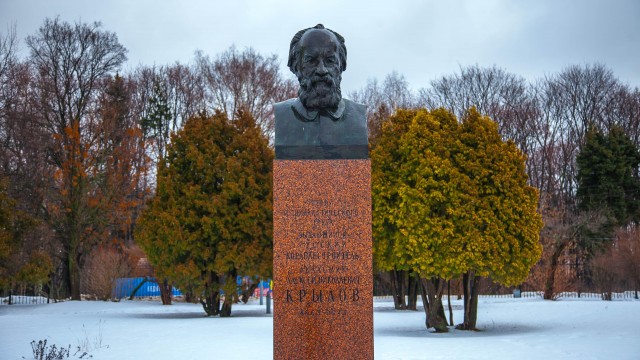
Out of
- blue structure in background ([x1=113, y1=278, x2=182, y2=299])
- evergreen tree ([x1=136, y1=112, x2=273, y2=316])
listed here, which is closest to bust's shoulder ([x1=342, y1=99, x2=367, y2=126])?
evergreen tree ([x1=136, y1=112, x2=273, y2=316])

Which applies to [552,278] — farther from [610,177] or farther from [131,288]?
[131,288]

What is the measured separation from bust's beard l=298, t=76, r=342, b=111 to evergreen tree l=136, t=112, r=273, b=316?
1245 centimetres

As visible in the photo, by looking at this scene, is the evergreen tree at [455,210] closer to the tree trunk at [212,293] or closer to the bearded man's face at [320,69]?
the tree trunk at [212,293]

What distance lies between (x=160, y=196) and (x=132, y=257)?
10.3m

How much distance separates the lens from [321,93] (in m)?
7.10

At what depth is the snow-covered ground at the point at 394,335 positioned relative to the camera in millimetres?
11711

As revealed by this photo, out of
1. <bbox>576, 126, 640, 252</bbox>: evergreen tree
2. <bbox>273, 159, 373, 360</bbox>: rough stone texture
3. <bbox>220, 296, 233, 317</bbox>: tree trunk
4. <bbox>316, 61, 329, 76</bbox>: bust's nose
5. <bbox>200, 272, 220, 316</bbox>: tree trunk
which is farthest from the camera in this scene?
<bbox>576, 126, 640, 252</bbox>: evergreen tree

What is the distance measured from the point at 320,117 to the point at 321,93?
11.2 inches

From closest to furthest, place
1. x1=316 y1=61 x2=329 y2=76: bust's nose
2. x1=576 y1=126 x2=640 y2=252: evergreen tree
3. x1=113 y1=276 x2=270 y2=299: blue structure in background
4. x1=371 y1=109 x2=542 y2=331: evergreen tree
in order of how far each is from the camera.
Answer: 1. x1=316 y1=61 x2=329 y2=76: bust's nose
2. x1=371 y1=109 x2=542 y2=331: evergreen tree
3. x1=113 y1=276 x2=270 y2=299: blue structure in background
4. x1=576 y1=126 x2=640 y2=252: evergreen tree

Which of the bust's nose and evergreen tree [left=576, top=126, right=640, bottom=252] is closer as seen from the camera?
the bust's nose

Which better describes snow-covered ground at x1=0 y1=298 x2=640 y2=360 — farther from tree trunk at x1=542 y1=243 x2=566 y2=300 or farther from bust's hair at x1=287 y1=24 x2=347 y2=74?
bust's hair at x1=287 y1=24 x2=347 y2=74

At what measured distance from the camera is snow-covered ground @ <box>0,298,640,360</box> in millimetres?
11711

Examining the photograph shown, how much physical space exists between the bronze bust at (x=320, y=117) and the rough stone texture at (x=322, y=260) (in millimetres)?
152

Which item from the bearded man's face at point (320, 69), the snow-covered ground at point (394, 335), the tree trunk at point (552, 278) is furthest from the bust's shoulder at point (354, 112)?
the tree trunk at point (552, 278)
